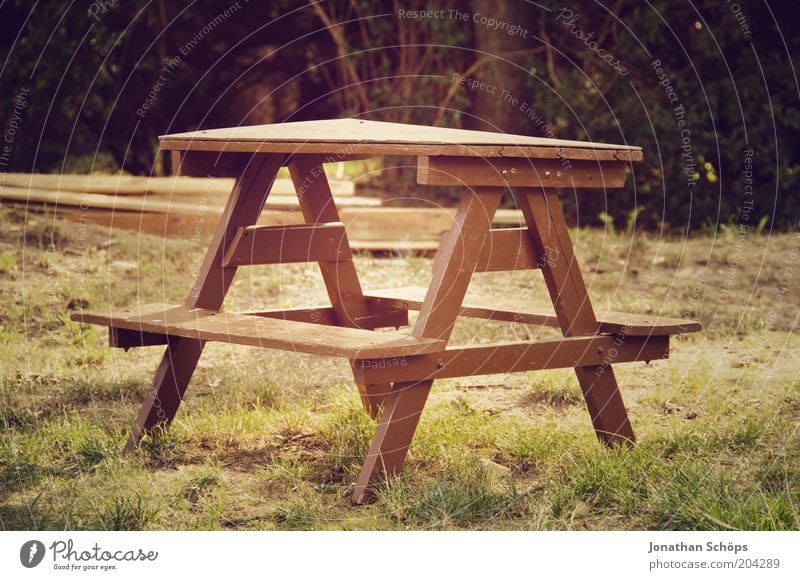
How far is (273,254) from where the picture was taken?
4.06 metres

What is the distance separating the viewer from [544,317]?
410 centimetres

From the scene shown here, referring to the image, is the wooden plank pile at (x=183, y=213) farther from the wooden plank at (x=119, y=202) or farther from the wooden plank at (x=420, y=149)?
the wooden plank at (x=420, y=149)

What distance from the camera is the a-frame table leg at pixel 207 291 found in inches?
158

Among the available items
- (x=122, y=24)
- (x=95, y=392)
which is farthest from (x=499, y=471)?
(x=122, y=24)

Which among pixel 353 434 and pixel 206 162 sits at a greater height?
pixel 206 162

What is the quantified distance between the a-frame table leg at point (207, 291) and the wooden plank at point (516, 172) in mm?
946

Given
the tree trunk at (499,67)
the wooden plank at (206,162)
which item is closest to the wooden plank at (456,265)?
the wooden plank at (206,162)

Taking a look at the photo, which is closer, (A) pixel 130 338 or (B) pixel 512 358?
(B) pixel 512 358

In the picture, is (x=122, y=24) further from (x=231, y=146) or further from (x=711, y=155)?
(x=231, y=146)

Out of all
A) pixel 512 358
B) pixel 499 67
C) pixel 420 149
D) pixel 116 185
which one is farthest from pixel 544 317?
pixel 499 67

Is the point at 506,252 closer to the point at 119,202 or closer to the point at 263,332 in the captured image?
the point at 263,332

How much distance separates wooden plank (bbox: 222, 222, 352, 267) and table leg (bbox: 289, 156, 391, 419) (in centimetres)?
7

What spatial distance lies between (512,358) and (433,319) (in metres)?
0.35
